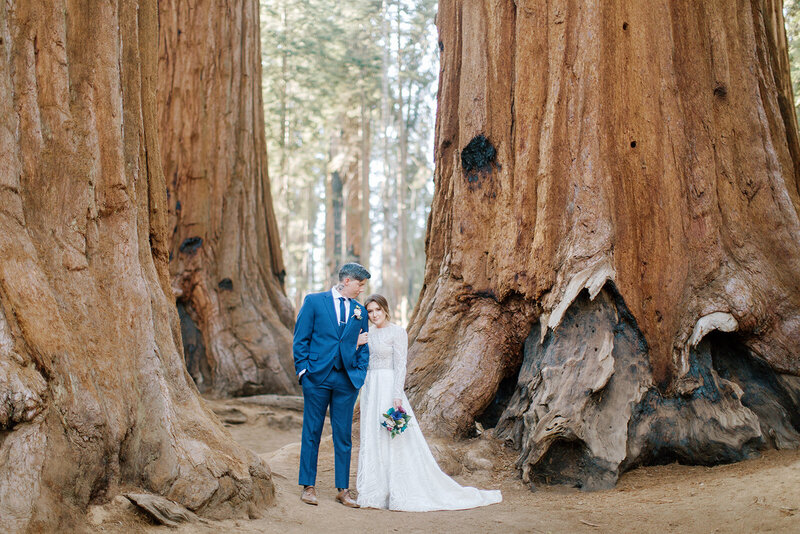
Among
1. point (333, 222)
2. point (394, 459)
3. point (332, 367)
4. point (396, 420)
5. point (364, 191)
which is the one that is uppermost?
point (364, 191)

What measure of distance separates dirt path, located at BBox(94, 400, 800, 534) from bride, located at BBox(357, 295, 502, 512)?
0.53 feet

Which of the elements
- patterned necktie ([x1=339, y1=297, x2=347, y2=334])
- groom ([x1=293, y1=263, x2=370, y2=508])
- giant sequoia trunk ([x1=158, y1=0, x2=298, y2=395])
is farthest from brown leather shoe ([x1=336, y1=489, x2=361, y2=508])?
giant sequoia trunk ([x1=158, y1=0, x2=298, y2=395])

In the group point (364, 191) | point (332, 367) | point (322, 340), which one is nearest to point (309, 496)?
point (332, 367)

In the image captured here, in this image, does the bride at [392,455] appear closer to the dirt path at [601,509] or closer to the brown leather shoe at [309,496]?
the dirt path at [601,509]

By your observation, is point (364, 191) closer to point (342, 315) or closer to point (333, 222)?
point (333, 222)

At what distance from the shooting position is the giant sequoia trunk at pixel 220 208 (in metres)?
10.3

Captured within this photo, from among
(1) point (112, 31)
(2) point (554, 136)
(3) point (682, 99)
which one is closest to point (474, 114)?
(2) point (554, 136)

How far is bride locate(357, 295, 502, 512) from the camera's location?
17.3ft

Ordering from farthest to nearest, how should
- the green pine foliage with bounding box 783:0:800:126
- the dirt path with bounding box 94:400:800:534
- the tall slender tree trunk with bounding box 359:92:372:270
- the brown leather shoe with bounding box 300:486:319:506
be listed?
the tall slender tree trunk with bounding box 359:92:372:270 → the green pine foliage with bounding box 783:0:800:126 → the brown leather shoe with bounding box 300:486:319:506 → the dirt path with bounding box 94:400:800:534

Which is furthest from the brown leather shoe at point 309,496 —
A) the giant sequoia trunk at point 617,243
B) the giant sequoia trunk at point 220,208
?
the giant sequoia trunk at point 220,208

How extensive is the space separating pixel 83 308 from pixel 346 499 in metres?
2.44

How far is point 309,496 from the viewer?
16.5 feet

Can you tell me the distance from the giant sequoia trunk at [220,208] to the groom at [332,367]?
16.7 ft

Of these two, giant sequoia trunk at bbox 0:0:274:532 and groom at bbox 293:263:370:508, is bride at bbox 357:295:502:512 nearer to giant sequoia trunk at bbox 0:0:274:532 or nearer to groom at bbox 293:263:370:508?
groom at bbox 293:263:370:508
